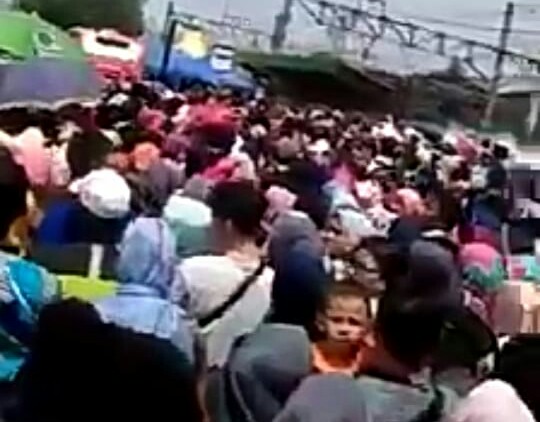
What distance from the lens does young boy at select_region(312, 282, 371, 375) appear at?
17.3 feet

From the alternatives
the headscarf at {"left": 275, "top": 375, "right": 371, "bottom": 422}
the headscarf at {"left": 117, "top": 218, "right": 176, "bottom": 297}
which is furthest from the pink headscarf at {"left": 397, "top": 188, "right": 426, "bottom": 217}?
the headscarf at {"left": 275, "top": 375, "right": 371, "bottom": 422}

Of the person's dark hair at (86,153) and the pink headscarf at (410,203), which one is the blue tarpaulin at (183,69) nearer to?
the pink headscarf at (410,203)

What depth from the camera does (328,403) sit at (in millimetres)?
4309

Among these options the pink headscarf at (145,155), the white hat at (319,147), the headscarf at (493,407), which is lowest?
the white hat at (319,147)

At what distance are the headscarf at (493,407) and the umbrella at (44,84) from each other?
7.67 metres

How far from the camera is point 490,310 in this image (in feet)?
25.4

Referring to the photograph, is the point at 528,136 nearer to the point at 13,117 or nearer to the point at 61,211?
the point at 13,117

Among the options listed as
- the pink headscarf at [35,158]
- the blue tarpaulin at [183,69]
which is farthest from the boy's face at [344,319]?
the blue tarpaulin at [183,69]

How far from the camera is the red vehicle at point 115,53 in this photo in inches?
979

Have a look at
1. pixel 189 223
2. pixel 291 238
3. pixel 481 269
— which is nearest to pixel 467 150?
pixel 481 269

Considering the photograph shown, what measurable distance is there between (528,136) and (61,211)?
3754 cm

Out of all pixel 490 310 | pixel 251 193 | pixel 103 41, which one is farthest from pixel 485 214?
pixel 103 41

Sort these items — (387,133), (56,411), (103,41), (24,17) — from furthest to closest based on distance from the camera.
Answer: (103,41), (387,133), (24,17), (56,411)

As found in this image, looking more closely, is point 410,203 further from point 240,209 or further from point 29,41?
point 240,209
